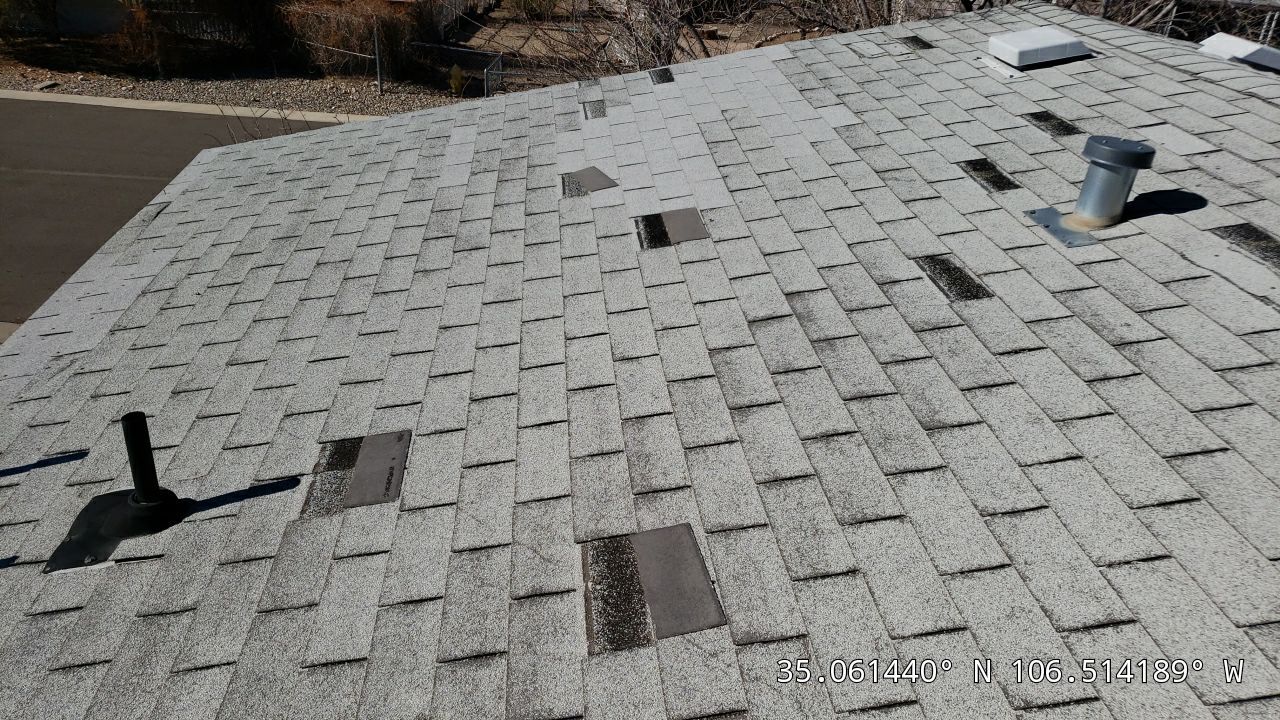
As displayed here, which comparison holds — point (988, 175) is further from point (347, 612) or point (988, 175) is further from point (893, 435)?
point (347, 612)

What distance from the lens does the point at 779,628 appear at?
337 cm

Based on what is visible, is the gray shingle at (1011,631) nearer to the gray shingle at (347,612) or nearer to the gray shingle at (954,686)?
the gray shingle at (954,686)

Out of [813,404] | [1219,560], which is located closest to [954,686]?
[1219,560]

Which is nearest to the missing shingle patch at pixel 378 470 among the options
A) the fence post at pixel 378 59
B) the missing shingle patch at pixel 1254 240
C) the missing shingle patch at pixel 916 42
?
the missing shingle patch at pixel 1254 240

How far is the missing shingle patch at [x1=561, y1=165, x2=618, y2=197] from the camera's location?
7.60 m

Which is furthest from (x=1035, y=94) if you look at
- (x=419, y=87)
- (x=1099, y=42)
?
(x=419, y=87)

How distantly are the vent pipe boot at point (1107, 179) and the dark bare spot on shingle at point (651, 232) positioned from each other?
278 centimetres

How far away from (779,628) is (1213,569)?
163 cm

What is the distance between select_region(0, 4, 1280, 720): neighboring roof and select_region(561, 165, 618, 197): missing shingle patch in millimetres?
272

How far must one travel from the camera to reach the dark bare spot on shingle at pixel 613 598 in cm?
348

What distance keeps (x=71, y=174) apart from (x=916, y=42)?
1976cm

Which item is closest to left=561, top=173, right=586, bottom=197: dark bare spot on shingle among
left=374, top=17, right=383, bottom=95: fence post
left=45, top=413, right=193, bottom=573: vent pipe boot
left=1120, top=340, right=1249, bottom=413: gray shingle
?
left=45, top=413, right=193, bottom=573: vent pipe boot

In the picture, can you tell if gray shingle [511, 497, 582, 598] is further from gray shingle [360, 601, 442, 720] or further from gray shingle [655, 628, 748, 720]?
gray shingle [655, 628, 748, 720]

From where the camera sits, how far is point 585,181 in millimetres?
7781
